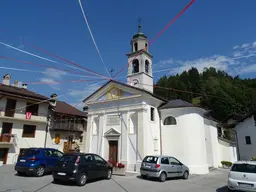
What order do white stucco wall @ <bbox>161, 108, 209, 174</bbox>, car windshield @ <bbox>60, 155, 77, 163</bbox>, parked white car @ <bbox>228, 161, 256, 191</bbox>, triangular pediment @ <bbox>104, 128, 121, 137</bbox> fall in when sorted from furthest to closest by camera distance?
1. triangular pediment @ <bbox>104, 128, 121, 137</bbox>
2. white stucco wall @ <bbox>161, 108, 209, 174</bbox>
3. car windshield @ <bbox>60, 155, 77, 163</bbox>
4. parked white car @ <bbox>228, 161, 256, 191</bbox>

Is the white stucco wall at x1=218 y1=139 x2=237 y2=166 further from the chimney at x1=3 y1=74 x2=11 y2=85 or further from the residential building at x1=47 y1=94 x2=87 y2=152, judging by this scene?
the chimney at x1=3 y1=74 x2=11 y2=85

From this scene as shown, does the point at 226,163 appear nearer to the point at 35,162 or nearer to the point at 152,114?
the point at 152,114

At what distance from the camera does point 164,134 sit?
62.3 ft

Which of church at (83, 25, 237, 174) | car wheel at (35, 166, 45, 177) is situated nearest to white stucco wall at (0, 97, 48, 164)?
church at (83, 25, 237, 174)

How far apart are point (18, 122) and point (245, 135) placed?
102ft

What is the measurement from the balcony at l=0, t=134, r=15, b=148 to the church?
865 cm

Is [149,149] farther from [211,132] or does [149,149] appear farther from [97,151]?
[211,132]

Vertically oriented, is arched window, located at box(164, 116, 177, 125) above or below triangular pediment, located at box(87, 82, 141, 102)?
below

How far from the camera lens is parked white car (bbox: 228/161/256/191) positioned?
8297mm

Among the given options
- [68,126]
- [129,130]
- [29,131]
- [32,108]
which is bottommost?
[129,130]

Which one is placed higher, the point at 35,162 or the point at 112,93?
the point at 112,93

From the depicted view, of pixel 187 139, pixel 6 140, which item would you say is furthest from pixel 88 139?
pixel 187 139

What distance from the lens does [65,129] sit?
2697 cm

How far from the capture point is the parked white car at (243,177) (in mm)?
8297
